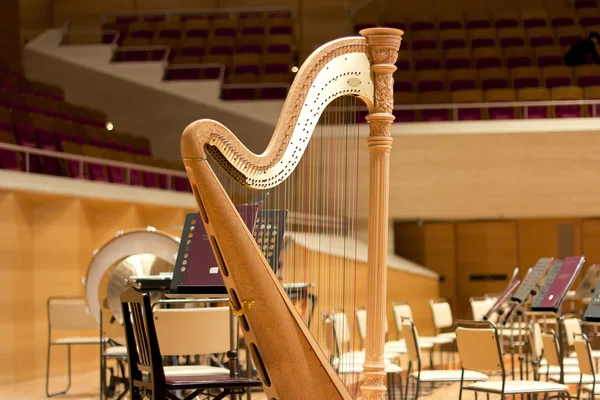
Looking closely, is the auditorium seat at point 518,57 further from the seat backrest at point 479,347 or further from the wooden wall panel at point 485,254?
the seat backrest at point 479,347

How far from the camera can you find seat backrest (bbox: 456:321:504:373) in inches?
179

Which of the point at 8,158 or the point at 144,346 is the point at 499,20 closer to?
the point at 8,158

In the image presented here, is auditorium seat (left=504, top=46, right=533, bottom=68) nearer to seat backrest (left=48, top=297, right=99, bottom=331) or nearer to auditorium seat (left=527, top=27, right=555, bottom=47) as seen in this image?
auditorium seat (left=527, top=27, right=555, bottom=47)

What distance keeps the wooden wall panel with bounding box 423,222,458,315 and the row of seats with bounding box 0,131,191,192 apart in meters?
4.47

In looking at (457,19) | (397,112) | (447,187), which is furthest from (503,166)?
(457,19)

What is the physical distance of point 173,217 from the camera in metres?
9.74

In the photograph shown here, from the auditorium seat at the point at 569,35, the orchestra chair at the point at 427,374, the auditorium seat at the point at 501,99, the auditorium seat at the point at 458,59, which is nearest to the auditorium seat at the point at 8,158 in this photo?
the orchestra chair at the point at 427,374

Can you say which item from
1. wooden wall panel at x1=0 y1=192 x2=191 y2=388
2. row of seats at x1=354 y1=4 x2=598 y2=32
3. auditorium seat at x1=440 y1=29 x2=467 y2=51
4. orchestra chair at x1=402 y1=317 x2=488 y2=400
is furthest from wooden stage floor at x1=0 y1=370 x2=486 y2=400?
row of seats at x1=354 y1=4 x2=598 y2=32

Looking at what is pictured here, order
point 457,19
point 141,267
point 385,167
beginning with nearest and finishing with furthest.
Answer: point 385,167, point 141,267, point 457,19

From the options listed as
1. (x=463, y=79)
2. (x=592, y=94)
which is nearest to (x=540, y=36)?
(x=463, y=79)

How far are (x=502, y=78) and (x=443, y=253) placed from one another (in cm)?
297

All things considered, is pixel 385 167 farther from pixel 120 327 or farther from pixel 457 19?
pixel 457 19

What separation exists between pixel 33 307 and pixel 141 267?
287cm

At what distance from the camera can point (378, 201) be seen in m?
3.14
